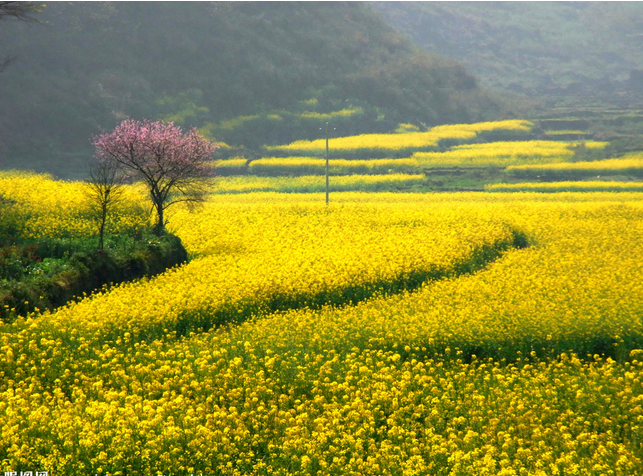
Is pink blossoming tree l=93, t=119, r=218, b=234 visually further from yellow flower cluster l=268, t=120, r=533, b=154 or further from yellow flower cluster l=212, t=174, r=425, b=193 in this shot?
yellow flower cluster l=268, t=120, r=533, b=154

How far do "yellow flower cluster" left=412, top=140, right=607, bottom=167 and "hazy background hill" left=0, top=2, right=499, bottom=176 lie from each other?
2158 centimetres

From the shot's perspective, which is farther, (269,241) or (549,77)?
(549,77)

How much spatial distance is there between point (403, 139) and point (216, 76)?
97.4ft

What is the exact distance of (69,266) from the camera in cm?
2134

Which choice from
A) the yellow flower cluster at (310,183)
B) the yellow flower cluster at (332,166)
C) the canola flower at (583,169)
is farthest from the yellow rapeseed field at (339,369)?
the yellow flower cluster at (332,166)

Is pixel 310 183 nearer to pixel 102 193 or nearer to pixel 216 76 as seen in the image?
pixel 216 76

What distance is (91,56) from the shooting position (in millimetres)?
87688

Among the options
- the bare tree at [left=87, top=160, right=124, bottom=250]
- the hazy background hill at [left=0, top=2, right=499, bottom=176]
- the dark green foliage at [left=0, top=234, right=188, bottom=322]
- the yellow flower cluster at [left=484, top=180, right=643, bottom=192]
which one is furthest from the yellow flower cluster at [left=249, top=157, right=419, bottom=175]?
the dark green foliage at [left=0, top=234, right=188, bottom=322]

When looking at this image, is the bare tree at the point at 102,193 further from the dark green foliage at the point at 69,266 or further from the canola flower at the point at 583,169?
the canola flower at the point at 583,169

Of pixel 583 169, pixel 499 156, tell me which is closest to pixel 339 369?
pixel 583 169

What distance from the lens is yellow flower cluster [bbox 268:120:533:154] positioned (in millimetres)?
83681

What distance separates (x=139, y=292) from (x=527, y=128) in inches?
3703

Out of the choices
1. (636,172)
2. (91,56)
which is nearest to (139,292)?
(636,172)

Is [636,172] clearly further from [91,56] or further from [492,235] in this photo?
[91,56]
